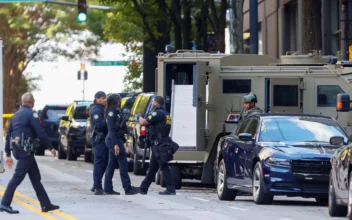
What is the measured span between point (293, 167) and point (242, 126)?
2.42 metres

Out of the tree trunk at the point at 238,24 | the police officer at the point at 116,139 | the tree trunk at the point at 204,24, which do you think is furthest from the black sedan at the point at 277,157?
the tree trunk at the point at 204,24

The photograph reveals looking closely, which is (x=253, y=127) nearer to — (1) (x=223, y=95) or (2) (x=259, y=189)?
(2) (x=259, y=189)

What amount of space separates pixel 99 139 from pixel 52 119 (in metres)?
21.0

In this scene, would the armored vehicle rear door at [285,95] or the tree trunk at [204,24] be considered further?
the tree trunk at [204,24]

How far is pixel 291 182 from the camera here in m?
18.9

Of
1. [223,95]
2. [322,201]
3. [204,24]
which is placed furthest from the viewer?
[204,24]

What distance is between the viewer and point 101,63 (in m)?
56.3

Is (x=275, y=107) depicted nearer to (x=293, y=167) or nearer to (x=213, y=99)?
(x=213, y=99)

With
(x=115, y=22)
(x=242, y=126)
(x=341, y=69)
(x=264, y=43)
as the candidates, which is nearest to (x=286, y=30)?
(x=264, y=43)

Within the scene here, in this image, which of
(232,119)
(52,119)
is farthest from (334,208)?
(52,119)

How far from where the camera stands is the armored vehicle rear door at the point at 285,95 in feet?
78.9

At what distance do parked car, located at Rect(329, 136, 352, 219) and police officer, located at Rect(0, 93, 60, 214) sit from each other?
3.88 meters

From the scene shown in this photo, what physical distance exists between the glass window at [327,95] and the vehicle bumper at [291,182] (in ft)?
17.5

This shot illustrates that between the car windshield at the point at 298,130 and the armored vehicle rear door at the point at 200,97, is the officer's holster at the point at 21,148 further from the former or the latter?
the armored vehicle rear door at the point at 200,97
